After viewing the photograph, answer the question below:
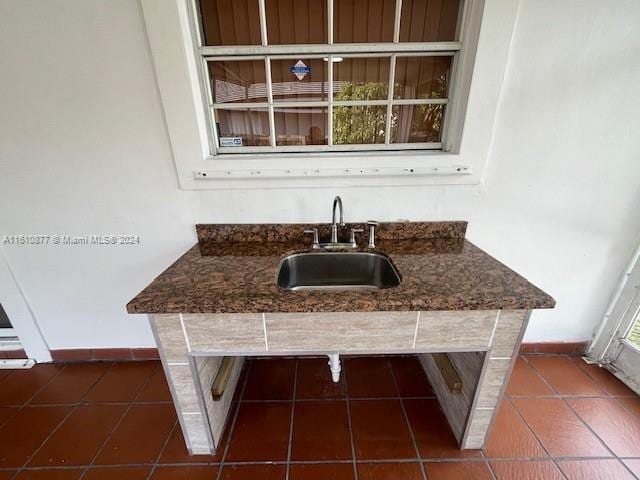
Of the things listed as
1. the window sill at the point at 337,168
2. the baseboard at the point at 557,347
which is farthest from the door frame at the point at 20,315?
the baseboard at the point at 557,347

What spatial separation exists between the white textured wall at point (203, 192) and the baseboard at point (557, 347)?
116mm

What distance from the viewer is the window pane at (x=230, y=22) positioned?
117 centimetres

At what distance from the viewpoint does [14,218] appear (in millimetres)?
1383

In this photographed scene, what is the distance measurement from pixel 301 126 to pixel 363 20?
1.75 ft

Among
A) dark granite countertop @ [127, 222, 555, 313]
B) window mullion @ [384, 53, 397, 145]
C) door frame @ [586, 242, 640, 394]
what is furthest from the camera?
door frame @ [586, 242, 640, 394]

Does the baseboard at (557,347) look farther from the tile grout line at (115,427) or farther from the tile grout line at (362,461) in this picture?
the tile grout line at (115,427)

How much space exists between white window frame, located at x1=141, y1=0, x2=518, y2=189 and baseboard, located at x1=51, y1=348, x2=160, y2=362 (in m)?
1.19

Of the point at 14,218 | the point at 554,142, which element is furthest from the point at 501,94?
the point at 14,218

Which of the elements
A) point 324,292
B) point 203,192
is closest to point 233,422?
point 324,292

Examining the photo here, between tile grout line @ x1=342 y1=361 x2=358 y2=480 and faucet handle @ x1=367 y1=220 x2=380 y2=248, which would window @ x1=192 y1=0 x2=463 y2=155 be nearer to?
faucet handle @ x1=367 y1=220 x2=380 y2=248

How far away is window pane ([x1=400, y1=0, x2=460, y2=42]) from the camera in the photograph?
117cm

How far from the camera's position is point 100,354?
5.60 feet

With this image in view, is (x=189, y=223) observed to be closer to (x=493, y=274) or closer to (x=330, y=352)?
(x=330, y=352)

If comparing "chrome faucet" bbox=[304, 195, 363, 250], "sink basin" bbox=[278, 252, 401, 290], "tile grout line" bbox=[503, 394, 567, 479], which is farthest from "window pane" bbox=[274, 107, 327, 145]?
"tile grout line" bbox=[503, 394, 567, 479]
